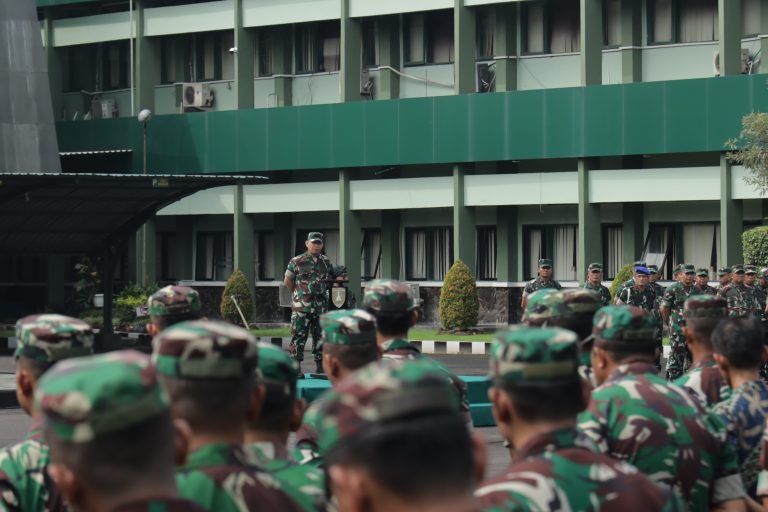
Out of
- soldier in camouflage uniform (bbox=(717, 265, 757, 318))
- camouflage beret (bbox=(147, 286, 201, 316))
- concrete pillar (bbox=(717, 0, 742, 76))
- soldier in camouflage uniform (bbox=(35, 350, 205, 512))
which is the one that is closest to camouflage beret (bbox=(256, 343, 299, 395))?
soldier in camouflage uniform (bbox=(35, 350, 205, 512))

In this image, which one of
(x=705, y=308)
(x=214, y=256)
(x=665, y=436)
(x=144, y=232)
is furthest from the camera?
(x=214, y=256)

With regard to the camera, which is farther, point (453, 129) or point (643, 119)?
point (453, 129)

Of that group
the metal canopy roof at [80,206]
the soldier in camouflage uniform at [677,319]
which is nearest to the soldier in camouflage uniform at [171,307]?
the soldier in camouflage uniform at [677,319]

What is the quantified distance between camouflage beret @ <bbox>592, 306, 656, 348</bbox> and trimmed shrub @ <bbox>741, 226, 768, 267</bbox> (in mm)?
23230

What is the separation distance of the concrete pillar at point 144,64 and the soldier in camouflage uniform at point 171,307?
32245 mm

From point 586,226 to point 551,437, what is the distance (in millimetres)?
29219

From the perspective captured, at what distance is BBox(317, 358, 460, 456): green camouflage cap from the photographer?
3.09m

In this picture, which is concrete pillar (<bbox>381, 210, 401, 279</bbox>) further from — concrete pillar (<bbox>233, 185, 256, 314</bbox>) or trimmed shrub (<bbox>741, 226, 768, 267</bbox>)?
trimmed shrub (<bbox>741, 226, 768, 267</bbox>)

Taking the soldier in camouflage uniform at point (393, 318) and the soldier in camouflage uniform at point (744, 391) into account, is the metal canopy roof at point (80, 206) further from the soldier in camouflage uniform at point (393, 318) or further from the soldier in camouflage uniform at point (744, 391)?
the soldier in camouflage uniform at point (744, 391)

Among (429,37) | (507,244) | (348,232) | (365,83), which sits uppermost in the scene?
(429,37)

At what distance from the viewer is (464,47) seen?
34.5m

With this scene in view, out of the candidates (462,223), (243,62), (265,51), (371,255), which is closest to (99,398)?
(462,223)

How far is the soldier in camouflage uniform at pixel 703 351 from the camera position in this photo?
283 inches

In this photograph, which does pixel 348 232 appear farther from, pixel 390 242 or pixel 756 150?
pixel 756 150
